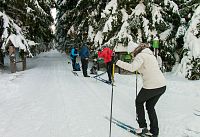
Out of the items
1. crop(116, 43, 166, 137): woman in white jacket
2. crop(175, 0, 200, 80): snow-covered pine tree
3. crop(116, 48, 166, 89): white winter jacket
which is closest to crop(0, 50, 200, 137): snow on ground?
crop(116, 43, 166, 137): woman in white jacket

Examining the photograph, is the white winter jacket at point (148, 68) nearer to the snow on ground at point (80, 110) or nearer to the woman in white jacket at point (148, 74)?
the woman in white jacket at point (148, 74)

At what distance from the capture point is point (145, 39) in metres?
17.0

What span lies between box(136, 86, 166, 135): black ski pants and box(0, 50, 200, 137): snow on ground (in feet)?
1.46

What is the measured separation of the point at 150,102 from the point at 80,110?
2.93m

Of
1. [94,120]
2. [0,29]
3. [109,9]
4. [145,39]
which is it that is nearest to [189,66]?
[145,39]

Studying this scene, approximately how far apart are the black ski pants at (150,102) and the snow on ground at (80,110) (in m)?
0.45

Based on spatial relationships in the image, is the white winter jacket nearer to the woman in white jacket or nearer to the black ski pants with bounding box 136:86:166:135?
the woman in white jacket

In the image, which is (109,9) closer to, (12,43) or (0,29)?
(12,43)

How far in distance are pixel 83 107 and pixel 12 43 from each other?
10469 mm

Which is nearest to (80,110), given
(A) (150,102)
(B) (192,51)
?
(A) (150,102)

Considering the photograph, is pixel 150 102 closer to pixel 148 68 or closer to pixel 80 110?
pixel 148 68

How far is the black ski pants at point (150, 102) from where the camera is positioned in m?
5.67

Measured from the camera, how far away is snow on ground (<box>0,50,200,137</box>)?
6.42m

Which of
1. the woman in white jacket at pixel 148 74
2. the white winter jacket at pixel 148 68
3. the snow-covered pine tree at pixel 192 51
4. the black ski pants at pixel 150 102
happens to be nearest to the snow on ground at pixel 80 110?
the black ski pants at pixel 150 102
